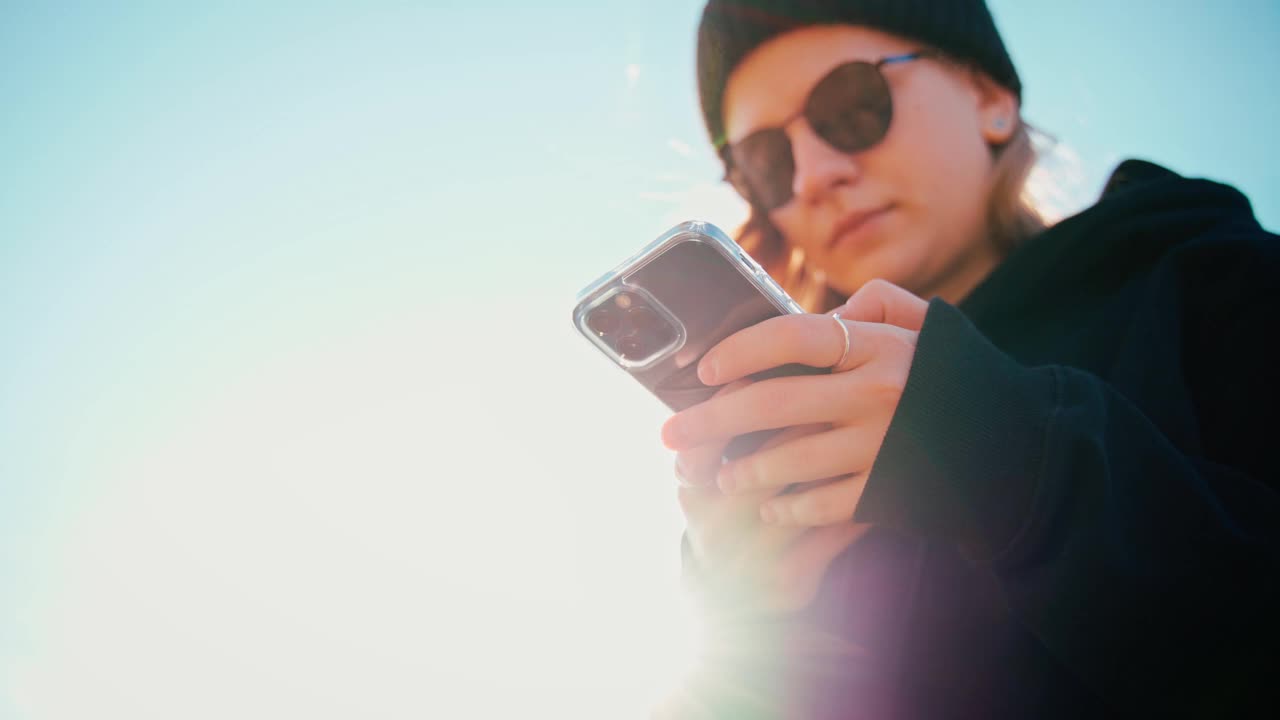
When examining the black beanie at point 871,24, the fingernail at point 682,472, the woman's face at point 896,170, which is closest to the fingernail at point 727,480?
the fingernail at point 682,472

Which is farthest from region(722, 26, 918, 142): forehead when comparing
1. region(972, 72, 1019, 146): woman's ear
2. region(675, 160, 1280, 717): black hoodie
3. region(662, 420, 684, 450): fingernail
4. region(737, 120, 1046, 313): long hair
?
region(662, 420, 684, 450): fingernail

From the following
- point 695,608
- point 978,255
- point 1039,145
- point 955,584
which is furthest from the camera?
point 1039,145

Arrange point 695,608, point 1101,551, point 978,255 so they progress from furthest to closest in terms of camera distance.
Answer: point 978,255 → point 695,608 → point 1101,551

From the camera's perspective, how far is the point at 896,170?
2248mm

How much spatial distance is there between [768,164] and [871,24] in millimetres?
680

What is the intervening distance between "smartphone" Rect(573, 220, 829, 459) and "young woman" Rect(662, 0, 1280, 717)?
19 centimetres

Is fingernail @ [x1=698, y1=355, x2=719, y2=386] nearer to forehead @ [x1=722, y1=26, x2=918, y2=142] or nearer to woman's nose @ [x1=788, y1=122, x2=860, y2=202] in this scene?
woman's nose @ [x1=788, y1=122, x2=860, y2=202]

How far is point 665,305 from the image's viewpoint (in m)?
1.36

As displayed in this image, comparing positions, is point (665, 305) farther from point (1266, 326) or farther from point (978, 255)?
point (978, 255)

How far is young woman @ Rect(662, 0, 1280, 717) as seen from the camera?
0.92 m

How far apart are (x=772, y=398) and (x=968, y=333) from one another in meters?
0.34

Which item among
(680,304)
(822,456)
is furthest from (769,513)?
(680,304)

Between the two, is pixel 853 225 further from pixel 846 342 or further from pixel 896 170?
pixel 846 342

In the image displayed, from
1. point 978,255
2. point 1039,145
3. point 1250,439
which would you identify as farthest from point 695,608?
point 1039,145
